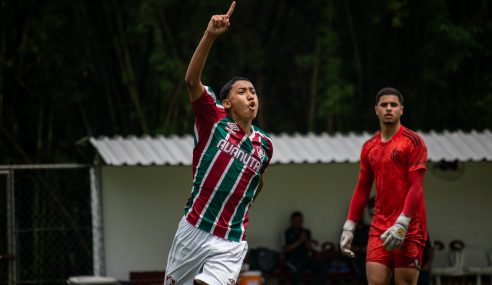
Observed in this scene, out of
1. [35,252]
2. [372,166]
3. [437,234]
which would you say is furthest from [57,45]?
[372,166]

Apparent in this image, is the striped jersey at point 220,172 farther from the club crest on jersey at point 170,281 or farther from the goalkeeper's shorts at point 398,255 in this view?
the goalkeeper's shorts at point 398,255

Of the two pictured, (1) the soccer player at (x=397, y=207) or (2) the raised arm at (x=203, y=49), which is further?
(1) the soccer player at (x=397, y=207)

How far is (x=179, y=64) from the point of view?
64.0 ft

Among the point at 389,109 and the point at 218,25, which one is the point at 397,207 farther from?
the point at 218,25

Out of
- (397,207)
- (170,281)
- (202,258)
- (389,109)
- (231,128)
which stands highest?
(389,109)

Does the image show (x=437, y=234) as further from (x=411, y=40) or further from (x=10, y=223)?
(x=10, y=223)

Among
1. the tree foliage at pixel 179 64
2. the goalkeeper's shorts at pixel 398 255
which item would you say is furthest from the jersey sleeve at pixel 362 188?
the tree foliage at pixel 179 64

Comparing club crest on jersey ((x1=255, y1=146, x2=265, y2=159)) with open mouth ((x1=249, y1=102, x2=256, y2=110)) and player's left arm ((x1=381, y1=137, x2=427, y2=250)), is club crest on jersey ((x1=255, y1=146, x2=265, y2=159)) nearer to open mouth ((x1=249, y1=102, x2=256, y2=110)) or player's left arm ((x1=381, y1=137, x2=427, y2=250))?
open mouth ((x1=249, y1=102, x2=256, y2=110))

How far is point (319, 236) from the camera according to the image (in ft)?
48.4

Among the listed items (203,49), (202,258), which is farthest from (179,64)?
(203,49)

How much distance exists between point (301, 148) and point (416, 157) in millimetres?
5744

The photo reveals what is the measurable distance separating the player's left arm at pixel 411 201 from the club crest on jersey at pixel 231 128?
5.56ft

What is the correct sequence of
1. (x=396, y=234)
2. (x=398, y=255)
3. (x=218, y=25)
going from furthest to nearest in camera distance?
1. (x=398, y=255)
2. (x=396, y=234)
3. (x=218, y=25)

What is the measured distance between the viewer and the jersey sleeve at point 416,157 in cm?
773
